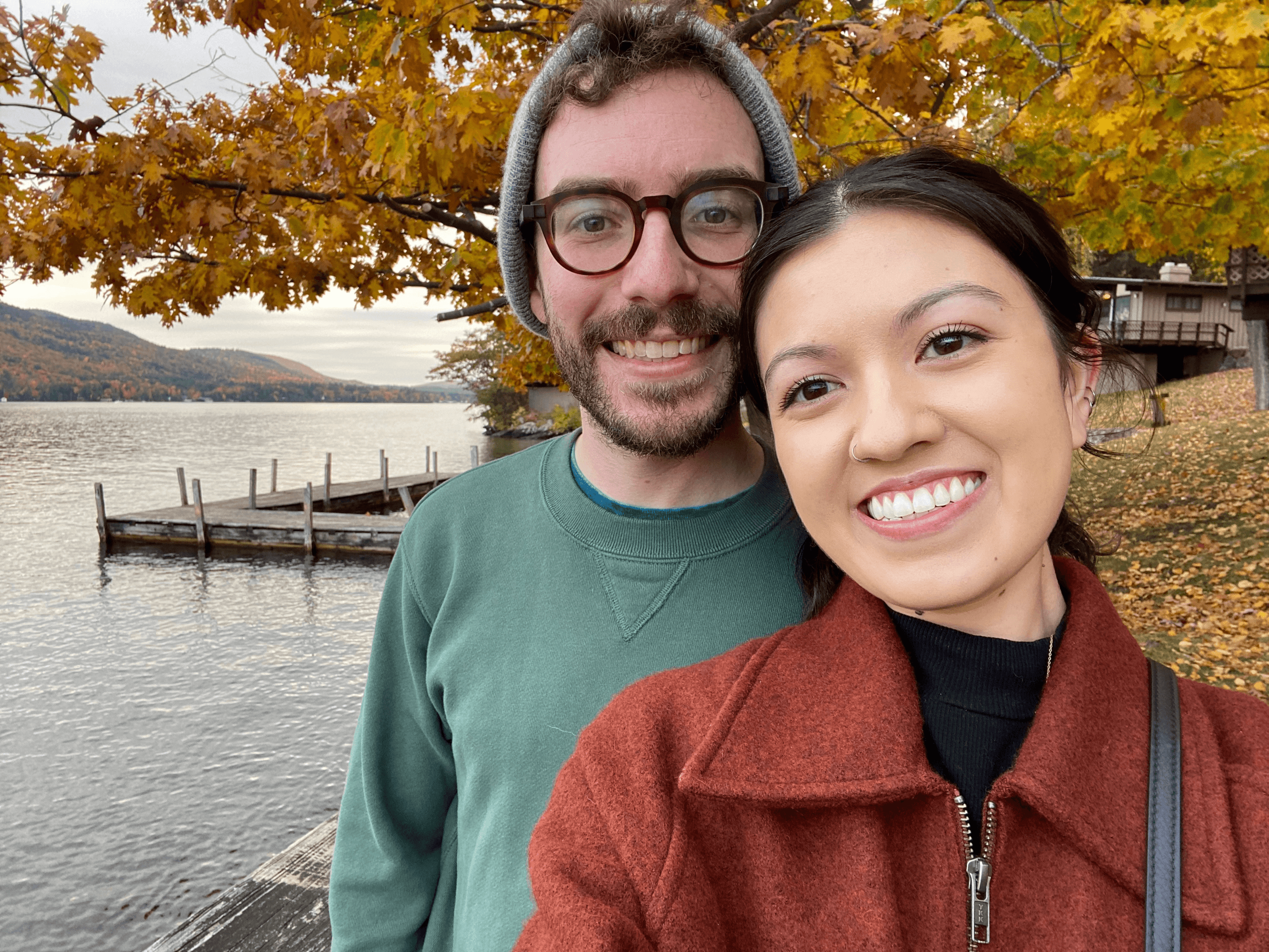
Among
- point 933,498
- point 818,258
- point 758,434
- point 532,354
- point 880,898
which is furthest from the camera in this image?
point 532,354

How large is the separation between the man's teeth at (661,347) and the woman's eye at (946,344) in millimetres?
574

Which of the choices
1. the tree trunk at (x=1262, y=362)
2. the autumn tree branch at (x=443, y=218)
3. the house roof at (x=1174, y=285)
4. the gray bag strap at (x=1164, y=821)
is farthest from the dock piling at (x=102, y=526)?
the house roof at (x=1174, y=285)

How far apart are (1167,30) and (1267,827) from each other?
4.65 m

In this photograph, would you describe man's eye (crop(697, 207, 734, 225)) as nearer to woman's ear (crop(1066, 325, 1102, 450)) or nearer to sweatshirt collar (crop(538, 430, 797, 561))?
sweatshirt collar (crop(538, 430, 797, 561))

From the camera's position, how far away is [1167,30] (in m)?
4.36

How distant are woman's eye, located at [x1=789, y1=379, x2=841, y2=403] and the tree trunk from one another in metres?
26.6

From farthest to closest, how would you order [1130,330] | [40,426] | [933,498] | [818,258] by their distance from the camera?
[40,426], [1130,330], [818,258], [933,498]

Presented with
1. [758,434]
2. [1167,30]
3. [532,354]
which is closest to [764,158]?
[758,434]

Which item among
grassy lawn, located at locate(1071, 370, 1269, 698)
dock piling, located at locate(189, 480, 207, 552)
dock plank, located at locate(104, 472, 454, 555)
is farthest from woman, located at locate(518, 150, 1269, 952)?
dock piling, located at locate(189, 480, 207, 552)

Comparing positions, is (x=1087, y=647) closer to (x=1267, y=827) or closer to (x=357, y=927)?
(x=1267, y=827)

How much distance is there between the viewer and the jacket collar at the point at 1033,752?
121cm

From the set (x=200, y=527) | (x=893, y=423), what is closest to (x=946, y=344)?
(x=893, y=423)

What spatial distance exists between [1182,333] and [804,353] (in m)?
43.7

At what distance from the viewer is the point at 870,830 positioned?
1.24 metres
